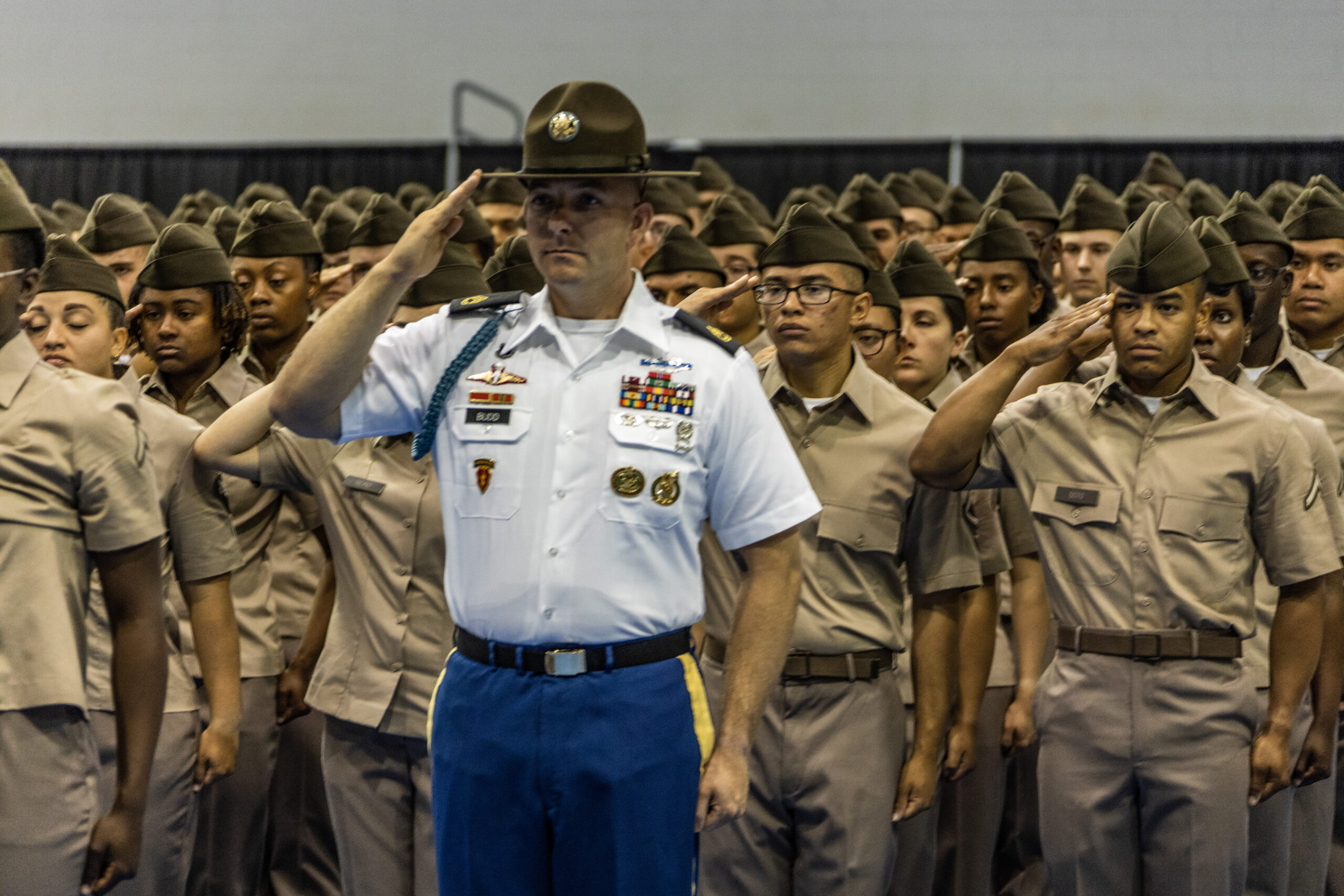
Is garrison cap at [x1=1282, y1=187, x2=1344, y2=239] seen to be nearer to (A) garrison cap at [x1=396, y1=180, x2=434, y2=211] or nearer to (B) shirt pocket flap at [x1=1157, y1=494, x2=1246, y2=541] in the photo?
(B) shirt pocket flap at [x1=1157, y1=494, x2=1246, y2=541]

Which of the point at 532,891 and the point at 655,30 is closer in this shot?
the point at 532,891

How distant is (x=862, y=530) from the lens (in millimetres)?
3057

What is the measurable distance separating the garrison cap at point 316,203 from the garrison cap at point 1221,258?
4750mm

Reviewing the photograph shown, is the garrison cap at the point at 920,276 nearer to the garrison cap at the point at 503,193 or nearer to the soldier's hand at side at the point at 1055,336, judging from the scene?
the soldier's hand at side at the point at 1055,336

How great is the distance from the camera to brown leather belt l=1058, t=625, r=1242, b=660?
2.88 meters

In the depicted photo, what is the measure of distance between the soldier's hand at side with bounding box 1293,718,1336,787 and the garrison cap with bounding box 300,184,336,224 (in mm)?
5243

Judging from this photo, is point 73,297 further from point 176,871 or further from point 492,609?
point 492,609

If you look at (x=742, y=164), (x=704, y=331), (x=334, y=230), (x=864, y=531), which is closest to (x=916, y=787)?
(x=864, y=531)

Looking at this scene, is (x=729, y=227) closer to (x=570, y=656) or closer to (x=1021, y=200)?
(x=1021, y=200)

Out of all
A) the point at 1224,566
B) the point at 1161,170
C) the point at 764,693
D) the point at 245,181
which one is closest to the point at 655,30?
the point at 245,181

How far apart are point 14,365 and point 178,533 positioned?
885 millimetres

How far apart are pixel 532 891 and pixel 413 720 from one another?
1.02 meters

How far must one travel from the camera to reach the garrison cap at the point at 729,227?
5.26 meters

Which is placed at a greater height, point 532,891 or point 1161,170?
point 1161,170
